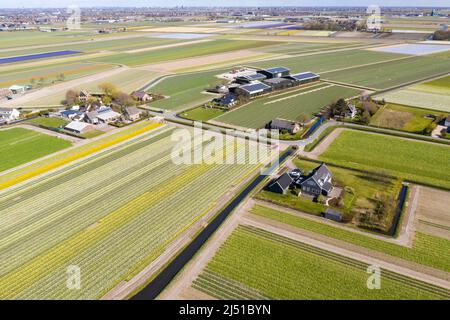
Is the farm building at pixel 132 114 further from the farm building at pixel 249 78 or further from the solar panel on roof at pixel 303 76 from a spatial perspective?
the solar panel on roof at pixel 303 76

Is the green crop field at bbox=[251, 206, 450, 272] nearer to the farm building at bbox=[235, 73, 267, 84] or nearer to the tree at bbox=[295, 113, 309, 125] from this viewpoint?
the tree at bbox=[295, 113, 309, 125]

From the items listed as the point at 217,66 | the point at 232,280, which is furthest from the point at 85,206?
the point at 217,66

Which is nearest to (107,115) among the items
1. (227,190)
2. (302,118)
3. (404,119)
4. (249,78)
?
(227,190)

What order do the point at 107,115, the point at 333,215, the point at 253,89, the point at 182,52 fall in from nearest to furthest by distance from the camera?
the point at 333,215 → the point at 107,115 → the point at 253,89 → the point at 182,52

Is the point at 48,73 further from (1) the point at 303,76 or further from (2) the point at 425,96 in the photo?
(2) the point at 425,96

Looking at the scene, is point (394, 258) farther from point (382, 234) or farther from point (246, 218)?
point (246, 218)

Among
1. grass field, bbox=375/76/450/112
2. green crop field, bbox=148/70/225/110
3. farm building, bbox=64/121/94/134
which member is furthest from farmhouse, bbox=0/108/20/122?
grass field, bbox=375/76/450/112
